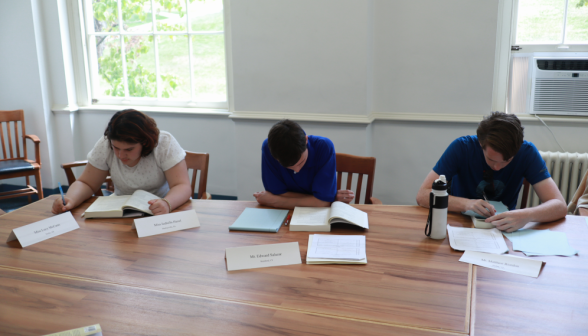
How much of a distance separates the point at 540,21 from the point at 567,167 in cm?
104

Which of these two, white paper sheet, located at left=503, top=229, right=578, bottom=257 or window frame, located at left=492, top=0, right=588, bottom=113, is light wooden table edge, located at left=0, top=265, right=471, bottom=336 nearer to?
white paper sheet, located at left=503, top=229, right=578, bottom=257

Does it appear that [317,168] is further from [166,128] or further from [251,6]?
[166,128]

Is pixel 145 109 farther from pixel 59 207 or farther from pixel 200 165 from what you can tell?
pixel 59 207

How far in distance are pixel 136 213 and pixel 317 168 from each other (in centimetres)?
83

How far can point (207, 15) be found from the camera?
372 cm

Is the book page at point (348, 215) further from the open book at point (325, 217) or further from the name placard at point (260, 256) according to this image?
the name placard at point (260, 256)

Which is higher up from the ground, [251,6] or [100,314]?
[251,6]

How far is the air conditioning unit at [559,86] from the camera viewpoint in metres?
2.91


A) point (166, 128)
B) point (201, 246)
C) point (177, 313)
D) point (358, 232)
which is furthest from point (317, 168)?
point (166, 128)

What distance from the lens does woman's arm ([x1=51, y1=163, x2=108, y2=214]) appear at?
1.94 meters

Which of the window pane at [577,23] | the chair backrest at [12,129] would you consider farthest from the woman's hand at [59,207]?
the window pane at [577,23]

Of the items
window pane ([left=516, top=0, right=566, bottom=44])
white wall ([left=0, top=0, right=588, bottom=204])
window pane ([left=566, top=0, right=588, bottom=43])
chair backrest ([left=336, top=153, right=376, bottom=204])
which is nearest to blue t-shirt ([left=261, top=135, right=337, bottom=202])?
chair backrest ([left=336, top=153, right=376, bottom=204])

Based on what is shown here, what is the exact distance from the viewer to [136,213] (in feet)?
6.19

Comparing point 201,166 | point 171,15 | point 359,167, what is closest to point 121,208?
point 201,166
